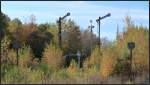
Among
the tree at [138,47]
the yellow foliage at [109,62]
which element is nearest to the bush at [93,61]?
the tree at [138,47]

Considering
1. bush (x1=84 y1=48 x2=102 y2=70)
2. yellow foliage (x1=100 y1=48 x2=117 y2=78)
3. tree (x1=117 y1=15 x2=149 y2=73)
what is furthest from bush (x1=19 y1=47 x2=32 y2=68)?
yellow foliage (x1=100 y1=48 x2=117 y2=78)

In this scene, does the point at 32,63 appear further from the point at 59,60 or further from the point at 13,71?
the point at 13,71

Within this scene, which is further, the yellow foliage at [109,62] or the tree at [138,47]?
the yellow foliage at [109,62]

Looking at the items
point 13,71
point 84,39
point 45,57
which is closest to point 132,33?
point 13,71

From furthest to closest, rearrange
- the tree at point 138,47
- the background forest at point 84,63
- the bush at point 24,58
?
the bush at point 24,58 → the tree at point 138,47 → the background forest at point 84,63

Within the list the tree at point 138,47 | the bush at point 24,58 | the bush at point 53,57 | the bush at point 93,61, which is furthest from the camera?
the bush at point 53,57

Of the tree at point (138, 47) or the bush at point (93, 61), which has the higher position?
the tree at point (138, 47)

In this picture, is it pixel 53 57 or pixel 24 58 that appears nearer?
pixel 24 58

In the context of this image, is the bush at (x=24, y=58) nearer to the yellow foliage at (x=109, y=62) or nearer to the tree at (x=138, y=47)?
the tree at (x=138, y=47)

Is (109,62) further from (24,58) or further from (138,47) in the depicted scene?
(24,58)

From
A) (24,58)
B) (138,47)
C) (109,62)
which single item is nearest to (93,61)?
(24,58)

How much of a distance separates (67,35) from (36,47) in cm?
1337

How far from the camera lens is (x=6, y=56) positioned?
3547 centimetres

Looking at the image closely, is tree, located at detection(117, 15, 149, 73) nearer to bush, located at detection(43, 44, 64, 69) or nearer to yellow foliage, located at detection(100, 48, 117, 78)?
yellow foliage, located at detection(100, 48, 117, 78)
